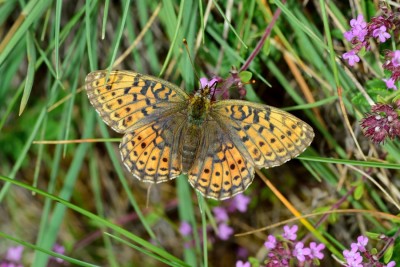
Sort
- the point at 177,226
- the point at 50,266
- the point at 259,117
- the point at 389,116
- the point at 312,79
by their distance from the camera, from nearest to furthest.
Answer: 1. the point at 389,116
2. the point at 259,117
3. the point at 312,79
4. the point at 50,266
5. the point at 177,226

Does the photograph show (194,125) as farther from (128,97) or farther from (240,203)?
(240,203)

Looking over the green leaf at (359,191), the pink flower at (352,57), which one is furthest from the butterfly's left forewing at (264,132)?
the green leaf at (359,191)

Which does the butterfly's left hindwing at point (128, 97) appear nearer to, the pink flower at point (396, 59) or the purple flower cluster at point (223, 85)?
the purple flower cluster at point (223, 85)

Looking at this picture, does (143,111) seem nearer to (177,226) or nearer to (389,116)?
(389,116)

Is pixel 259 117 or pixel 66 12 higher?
pixel 66 12

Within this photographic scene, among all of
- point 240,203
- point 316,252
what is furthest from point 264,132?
point 240,203

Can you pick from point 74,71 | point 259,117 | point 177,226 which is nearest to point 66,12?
point 74,71

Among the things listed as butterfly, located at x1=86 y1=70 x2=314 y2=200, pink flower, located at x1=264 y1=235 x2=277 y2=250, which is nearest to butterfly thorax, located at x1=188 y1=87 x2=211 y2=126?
butterfly, located at x1=86 y1=70 x2=314 y2=200
